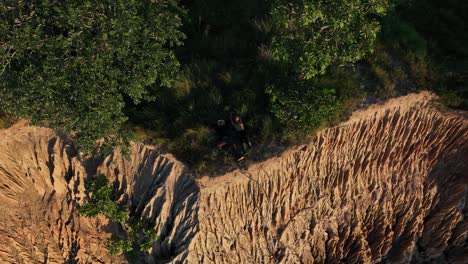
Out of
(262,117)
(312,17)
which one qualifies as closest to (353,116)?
(262,117)

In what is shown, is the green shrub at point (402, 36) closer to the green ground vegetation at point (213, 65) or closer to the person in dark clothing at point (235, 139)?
the green ground vegetation at point (213, 65)

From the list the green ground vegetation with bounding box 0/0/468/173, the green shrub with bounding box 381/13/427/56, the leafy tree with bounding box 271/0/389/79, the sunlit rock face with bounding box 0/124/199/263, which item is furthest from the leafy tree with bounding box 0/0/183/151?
the green shrub with bounding box 381/13/427/56

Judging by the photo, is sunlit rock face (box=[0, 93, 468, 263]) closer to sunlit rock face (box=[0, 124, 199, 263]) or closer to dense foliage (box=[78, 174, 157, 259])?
sunlit rock face (box=[0, 124, 199, 263])

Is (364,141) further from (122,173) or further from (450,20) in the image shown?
(122,173)

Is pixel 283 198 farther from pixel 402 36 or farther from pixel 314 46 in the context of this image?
pixel 402 36

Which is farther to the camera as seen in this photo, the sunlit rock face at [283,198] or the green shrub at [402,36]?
the green shrub at [402,36]

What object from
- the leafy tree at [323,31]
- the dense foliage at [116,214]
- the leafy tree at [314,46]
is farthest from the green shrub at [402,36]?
the dense foliage at [116,214]
